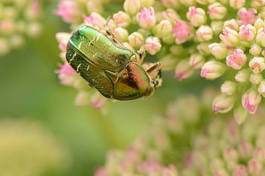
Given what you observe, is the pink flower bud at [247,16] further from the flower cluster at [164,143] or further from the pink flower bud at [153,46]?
Answer: the flower cluster at [164,143]

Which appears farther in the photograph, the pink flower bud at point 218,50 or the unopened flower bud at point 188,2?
the unopened flower bud at point 188,2

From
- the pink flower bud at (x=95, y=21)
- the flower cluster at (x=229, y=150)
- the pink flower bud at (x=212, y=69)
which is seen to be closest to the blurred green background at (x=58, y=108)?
the flower cluster at (x=229, y=150)

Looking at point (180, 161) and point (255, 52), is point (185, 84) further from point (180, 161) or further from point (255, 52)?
point (255, 52)

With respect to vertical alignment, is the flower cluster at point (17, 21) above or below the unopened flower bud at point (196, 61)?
below

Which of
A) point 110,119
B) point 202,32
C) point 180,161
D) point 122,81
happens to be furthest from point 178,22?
point 110,119

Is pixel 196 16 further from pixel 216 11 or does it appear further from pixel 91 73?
pixel 91 73
